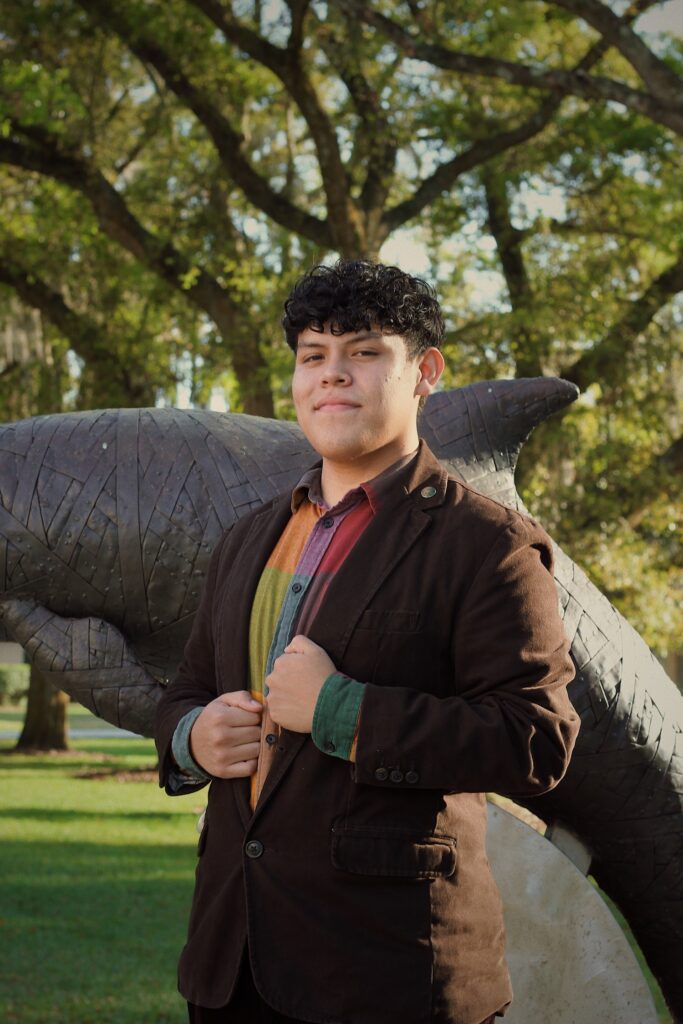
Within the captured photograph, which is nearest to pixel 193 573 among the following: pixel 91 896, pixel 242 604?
pixel 242 604

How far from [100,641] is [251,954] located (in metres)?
1.56

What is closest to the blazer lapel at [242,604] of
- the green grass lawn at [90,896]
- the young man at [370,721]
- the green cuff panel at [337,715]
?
the young man at [370,721]

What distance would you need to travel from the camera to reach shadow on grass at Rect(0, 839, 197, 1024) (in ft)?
21.0

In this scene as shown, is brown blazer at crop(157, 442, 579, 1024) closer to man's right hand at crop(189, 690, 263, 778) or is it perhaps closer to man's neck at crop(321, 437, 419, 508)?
man's right hand at crop(189, 690, 263, 778)

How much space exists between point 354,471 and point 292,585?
0.25 m

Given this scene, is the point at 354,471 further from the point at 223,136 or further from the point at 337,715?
the point at 223,136

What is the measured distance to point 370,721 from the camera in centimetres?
191

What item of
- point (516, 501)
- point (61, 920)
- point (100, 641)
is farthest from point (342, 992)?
point (61, 920)

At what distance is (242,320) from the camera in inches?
468

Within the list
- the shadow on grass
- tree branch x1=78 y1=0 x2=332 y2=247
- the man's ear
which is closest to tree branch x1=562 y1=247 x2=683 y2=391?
tree branch x1=78 y1=0 x2=332 y2=247

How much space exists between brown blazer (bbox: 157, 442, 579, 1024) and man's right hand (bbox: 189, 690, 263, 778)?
0.04 m

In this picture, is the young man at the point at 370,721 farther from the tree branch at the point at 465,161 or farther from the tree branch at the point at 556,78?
the tree branch at the point at 465,161

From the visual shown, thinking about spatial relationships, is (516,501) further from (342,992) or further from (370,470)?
(342,992)

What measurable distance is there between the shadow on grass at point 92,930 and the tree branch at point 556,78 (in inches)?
243
